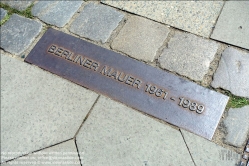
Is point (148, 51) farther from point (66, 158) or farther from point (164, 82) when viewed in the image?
point (66, 158)

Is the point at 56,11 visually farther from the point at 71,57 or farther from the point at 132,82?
the point at 132,82

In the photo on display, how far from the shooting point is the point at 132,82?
2.15 m

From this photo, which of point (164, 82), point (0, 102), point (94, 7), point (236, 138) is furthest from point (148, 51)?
point (0, 102)

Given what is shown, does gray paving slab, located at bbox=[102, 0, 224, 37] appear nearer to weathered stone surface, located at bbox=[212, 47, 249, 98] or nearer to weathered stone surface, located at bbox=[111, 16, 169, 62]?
weathered stone surface, located at bbox=[111, 16, 169, 62]

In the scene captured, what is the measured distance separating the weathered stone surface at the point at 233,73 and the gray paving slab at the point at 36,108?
97 cm

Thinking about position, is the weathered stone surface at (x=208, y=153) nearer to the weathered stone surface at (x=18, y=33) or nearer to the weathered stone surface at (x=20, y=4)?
the weathered stone surface at (x=18, y=33)

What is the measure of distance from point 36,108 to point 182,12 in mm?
1474

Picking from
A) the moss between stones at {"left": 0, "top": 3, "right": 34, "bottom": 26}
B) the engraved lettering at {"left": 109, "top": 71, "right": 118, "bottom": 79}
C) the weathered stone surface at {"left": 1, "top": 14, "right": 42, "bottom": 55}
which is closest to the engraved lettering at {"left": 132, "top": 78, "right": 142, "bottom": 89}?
the engraved lettering at {"left": 109, "top": 71, "right": 118, "bottom": 79}

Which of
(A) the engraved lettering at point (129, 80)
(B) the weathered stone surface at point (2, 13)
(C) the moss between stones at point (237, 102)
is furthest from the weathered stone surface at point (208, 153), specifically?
(B) the weathered stone surface at point (2, 13)

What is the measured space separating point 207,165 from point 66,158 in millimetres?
959

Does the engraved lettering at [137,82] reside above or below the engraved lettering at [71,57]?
above

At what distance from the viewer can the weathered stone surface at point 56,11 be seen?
→ 2506 millimetres

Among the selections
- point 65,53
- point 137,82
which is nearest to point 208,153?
point 137,82

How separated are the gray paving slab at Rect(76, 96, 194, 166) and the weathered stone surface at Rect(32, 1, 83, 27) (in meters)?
0.95
